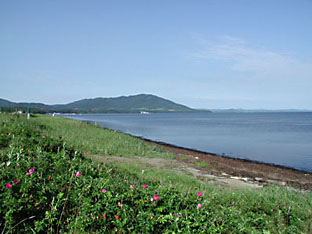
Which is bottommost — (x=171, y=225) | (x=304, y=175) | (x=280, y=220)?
(x=304, y=175)

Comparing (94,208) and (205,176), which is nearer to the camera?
(94,208)

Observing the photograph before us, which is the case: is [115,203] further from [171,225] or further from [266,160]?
[266,160]

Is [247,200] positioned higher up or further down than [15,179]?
further down

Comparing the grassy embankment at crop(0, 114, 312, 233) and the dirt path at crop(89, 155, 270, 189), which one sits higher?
the grassy embankment at crop(0, 114, 312, 233)

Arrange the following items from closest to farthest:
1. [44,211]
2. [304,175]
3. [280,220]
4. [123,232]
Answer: [123,232] → [44,211] → [280,220] → [304,175]

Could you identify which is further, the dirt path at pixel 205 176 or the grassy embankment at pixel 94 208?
the dirt path at pixel 205 176

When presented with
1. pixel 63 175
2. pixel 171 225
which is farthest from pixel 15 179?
pixel 171 225

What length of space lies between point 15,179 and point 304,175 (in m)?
17.8

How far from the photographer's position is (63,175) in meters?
5.03

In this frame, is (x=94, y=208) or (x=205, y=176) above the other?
(x=94, y=208)

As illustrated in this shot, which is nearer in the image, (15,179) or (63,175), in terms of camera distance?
(15,179)

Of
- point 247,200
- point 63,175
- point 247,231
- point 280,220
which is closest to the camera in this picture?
point 247,231

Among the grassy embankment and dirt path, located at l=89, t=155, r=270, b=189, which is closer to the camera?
the grassy embankment

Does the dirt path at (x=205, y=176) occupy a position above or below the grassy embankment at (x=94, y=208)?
below
